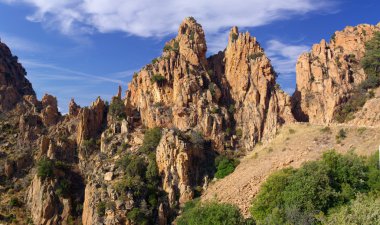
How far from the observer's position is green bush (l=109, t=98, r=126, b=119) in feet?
217

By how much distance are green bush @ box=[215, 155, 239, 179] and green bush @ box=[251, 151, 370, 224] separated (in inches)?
520

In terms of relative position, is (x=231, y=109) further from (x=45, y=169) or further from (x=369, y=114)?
(x=45, y=169)

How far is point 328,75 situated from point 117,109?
105 feet

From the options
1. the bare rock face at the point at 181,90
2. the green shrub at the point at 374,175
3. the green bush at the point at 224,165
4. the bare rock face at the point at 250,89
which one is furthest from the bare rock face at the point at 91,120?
the green shrub at the point at 374,175

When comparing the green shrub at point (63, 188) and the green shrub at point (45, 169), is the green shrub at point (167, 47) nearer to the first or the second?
the green shrub at point (45, 169)

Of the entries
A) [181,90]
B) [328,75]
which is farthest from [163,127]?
[328,75]

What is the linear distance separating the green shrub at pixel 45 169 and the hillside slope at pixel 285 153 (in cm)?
2138

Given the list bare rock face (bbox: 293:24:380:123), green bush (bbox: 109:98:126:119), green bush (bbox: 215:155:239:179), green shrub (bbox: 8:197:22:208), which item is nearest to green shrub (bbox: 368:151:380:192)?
green bush (bbox: 215:155:239:179)

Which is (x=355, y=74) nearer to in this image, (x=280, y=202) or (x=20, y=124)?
(x=280, y=202)

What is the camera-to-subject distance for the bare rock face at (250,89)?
60.3 meters

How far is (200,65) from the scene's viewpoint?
2670 inches

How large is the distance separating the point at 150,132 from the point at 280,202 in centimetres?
2573

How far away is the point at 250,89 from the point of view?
64.0 metres

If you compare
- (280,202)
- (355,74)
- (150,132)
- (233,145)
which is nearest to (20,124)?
(150,132)
